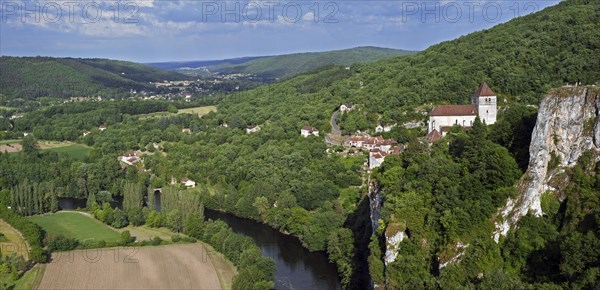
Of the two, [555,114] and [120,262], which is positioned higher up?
[555,114]

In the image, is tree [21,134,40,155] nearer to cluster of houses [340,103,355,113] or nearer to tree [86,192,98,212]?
tree [86,192,98,212]

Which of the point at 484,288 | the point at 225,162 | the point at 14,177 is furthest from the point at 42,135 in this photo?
the point at 484,288

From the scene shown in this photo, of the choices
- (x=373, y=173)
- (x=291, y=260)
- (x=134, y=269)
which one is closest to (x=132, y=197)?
(x=134, y=269)

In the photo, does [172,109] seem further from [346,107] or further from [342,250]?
[342,250]

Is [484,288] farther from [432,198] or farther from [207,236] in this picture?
[207,236]

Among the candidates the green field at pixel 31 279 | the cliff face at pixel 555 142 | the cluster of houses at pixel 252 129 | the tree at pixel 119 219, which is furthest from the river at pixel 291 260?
the cluster of houses at pixel 252 129

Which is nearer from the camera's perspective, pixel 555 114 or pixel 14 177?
pixel 555 114

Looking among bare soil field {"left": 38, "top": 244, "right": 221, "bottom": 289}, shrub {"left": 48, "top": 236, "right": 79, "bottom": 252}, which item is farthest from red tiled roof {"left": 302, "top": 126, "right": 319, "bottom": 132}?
shrub {"left": 48, "top": 236, "right": 79, "bottom": 252}
